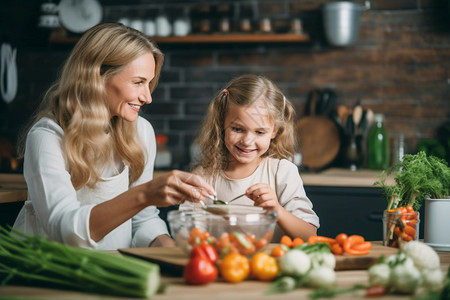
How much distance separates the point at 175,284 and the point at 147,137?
1033 millimetres

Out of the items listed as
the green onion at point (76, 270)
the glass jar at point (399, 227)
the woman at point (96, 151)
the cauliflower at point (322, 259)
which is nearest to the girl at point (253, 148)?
the woman at point (96, 151)

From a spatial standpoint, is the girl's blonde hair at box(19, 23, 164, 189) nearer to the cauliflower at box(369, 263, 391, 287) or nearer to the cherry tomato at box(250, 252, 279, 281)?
the cherry tomato at box(250, 252, 279, 281)

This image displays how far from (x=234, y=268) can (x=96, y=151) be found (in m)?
0.86

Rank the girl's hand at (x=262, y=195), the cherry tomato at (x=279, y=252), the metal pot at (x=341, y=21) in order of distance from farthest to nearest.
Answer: the metal pot at (x=341, y=21)
the girl's hand at (x=262, y=195)
the cherry tomato at (x=279, y=252)

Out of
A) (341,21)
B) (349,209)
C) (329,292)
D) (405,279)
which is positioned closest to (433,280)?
(405,279)

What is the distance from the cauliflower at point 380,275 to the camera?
104 centimetres

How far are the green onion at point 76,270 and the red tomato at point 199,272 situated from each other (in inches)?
2.6

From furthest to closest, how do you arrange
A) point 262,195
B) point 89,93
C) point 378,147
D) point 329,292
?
point 378,147, point 89,93, point 262,195, point 329,292

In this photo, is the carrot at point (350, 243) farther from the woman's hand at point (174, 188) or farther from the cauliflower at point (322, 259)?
the woman's hand at point (174, 188)

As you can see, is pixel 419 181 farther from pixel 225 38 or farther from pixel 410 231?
pixel 225 38

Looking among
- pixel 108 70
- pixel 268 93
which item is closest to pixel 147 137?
pixel 108 70

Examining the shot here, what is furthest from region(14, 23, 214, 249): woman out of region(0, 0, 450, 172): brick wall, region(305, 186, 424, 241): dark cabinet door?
region(0, 0, 450, 172): brick wall

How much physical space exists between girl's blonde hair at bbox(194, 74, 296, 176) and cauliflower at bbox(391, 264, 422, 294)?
3.31ft

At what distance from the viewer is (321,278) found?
3.44 feet
